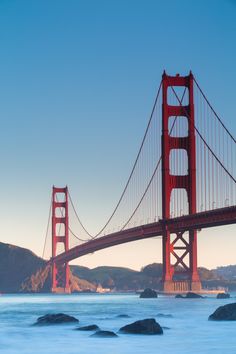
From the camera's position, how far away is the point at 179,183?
6284 cm

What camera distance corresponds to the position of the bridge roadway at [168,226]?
52.5m

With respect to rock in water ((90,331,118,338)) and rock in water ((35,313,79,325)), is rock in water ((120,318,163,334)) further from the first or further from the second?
rock in water ((35,313,79,325))

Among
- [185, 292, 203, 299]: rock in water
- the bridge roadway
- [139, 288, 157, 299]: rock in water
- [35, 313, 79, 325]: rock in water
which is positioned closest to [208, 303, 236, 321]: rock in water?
[35, 313, 79, 325]: rock in water

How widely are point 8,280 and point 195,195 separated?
89592mm

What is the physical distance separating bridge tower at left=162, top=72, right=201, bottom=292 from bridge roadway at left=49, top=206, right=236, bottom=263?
3.54ft

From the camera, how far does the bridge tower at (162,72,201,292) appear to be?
2397 inches

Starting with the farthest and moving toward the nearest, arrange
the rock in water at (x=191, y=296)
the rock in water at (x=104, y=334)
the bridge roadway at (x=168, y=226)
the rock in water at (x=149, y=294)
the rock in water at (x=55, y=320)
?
1. the rock in water at (x=149, y=294)
2. the rock in water at (x=191, y=296)
3. the bridge roadway at (x=168, y=226)
4. the rock in water at (x=55, y=320)
5. the rock in water at (x=104, y=334)

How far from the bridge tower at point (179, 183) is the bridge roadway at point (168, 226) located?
1080 mm

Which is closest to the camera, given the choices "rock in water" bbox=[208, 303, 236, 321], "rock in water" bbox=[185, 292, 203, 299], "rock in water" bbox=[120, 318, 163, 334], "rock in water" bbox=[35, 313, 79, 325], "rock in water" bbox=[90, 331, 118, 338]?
"rock in water" bbox=[90, 331, 118, 338]

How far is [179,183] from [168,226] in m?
4.14

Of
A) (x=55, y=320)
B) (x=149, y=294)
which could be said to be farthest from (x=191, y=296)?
(x=55, y=320)

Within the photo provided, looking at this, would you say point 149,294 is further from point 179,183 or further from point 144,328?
point 144,328

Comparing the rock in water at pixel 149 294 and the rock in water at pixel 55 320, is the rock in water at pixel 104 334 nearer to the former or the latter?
the rock in water at pixel 55 320

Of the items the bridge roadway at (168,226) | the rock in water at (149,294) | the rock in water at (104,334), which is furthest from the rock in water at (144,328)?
the rock in water at (149,294)
